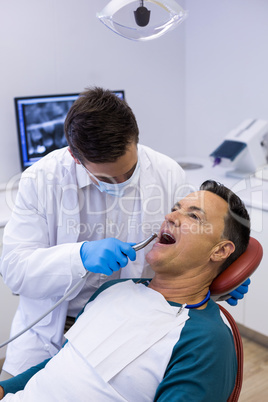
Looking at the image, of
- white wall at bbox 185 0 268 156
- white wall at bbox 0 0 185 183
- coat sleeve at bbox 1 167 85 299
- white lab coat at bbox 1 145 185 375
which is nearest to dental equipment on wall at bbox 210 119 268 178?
white wall at bbox 185 0 268 156

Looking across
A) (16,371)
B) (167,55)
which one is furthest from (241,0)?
(16,371)

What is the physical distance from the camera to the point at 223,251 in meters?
1.46

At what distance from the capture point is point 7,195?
2.58 m

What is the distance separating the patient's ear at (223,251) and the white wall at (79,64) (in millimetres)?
1559

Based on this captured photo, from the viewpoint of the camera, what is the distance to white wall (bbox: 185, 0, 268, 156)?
283 centimetres

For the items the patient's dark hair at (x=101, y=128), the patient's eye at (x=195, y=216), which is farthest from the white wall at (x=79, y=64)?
the patient's eye at (x=195, y=216)

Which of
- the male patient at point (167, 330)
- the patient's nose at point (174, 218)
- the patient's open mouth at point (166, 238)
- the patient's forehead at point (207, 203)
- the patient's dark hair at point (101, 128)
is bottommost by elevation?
the male patient at point (167, 330)

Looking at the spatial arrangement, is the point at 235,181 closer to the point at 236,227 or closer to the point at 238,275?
the point at 236,227

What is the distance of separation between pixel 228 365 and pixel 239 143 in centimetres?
165

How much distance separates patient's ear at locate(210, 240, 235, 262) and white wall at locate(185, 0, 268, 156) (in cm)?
162

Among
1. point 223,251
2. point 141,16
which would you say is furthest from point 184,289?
point 141,16

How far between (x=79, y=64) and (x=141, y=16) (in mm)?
1414

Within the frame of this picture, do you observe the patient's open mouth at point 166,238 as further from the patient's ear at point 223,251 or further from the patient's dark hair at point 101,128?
the patient's dark hair at point 101,128

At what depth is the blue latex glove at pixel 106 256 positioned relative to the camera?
1335 millimetres
